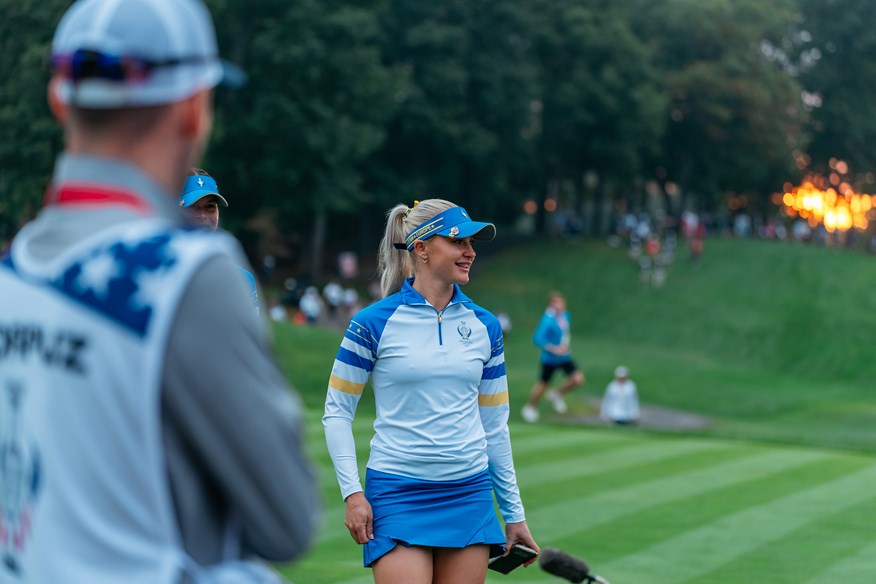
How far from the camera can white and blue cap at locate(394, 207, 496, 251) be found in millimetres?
5980

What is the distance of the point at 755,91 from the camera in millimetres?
64125

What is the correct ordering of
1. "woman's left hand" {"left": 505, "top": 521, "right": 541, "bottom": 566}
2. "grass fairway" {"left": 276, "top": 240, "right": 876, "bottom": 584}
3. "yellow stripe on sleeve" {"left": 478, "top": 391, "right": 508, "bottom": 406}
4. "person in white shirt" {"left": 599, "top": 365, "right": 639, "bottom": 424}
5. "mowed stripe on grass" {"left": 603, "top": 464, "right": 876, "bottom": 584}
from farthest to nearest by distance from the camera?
"person in white shirt" {"left": 599, "top": 365, "right": 639, "bottom": 424} → "grass fairway" {"left": 276, "top": 240, "right": 876, "bottom": 584} → "mowed stripe on grass" {"left": 603, "top": 464, "right": 876, "bottom": 584} → "yellow stripe on sleeve" {"left": 478, "top": 391, "right": 508, "bottom": 406} → "woman's left hand" {"left": 505, "top": 521, "right": 541, "bottom": 566}

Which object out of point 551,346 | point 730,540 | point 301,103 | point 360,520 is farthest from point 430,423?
point 301,103

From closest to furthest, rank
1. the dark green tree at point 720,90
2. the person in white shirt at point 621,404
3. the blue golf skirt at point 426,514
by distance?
the blue golf skirt at point 426,514 → the person in white shirt at point 621,404 → the dark green tree at point 720,90

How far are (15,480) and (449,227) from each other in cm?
390

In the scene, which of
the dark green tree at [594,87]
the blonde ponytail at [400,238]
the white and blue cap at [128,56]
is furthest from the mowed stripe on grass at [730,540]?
the dark green tree at [594,87]

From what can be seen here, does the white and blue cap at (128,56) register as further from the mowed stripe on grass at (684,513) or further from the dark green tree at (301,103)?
the dark green tree at (301,103)

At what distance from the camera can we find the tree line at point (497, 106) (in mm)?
49062

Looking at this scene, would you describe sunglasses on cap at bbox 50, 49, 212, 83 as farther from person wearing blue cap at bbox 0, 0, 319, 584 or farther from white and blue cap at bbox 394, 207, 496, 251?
white and blue cap at bbox 394, 207, 496, 251

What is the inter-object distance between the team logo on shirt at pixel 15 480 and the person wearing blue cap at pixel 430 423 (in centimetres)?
338

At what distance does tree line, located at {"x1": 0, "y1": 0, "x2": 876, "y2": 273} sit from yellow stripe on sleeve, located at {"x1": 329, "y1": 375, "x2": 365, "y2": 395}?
3704cm

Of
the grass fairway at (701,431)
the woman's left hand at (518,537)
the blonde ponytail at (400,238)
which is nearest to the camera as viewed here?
the woman's left hand at (518,537)

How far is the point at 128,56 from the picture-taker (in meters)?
2.16

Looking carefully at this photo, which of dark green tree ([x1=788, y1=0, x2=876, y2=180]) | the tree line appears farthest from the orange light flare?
dark green tree ([x1=788, y1=0, x2=876, y2=180])
